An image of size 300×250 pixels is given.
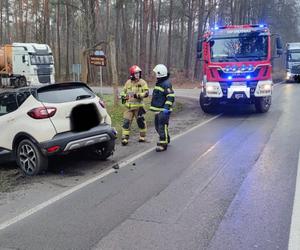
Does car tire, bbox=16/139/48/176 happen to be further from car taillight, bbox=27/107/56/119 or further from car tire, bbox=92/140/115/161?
car tire, bbox=92/140/115/161

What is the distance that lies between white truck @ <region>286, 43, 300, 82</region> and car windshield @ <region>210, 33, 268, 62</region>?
20121 millimetres

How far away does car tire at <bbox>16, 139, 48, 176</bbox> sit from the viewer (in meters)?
6.56

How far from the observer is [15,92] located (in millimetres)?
6914

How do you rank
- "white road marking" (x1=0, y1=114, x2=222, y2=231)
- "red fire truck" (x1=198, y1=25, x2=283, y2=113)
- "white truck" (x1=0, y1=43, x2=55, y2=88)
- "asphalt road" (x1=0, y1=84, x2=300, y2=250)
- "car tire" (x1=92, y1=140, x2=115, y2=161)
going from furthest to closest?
"white truck" (x1=0, y1=43, x2=55, y2=88)
"red fire truck" (x1=198, y1=25, x2=283, y2=113)
"car tire" (x1=92, y1=140, x2=115, y2=161)
"white road marking" (x1=0, y1=114, x2=222, y2=231)
"asphalt road" (x1=0, y1=84, x2=300, y2=250)

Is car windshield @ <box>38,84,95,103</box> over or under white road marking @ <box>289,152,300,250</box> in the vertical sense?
over

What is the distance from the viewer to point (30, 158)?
6.70m

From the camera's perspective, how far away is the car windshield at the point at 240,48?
1372 centimetres

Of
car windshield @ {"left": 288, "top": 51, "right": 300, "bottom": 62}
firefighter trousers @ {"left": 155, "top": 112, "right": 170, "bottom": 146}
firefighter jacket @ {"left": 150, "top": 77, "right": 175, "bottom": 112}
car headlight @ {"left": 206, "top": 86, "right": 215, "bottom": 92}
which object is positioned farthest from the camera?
car windshield @ {"left": 288, "top": 51, "right": 300, "bottom": 62}

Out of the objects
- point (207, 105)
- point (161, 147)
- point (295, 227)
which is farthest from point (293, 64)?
point (295, 227)

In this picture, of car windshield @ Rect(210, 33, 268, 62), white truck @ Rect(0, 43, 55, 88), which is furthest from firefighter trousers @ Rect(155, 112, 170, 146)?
white truck @ Rect(0, 43, 55, 88)

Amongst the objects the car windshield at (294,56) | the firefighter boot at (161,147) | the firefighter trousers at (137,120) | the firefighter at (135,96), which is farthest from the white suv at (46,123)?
the car windshield at (294,56)

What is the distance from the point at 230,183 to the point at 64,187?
237cm

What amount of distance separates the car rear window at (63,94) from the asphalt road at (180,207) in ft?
4.71

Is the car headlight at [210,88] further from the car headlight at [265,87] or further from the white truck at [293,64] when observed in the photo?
the white truck at [293,64]
